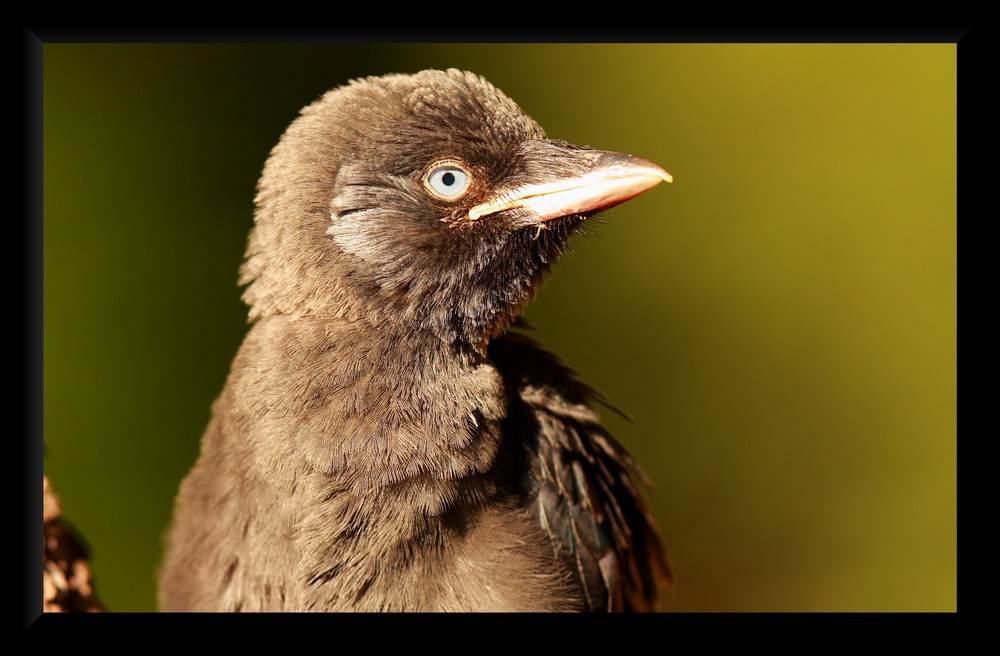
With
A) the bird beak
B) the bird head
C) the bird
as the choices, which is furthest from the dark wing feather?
the bird beak

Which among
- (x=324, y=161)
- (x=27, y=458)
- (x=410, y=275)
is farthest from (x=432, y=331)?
(x=27, y=458)

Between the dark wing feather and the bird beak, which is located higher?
the bird beak

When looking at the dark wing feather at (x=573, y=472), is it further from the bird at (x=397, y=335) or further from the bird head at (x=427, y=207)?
the bird head at (x=427, y=207)

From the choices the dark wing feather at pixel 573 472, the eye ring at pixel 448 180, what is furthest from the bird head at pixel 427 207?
the dark wing feather at pixel 573 472

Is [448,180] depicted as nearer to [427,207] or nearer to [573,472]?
[427,207]

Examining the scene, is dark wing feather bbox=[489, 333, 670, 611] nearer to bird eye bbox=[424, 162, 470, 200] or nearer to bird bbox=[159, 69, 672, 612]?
bird bbox=[159, 69, 672, 612]

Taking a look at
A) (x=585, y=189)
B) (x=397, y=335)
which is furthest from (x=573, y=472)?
(x=585, y=189)
